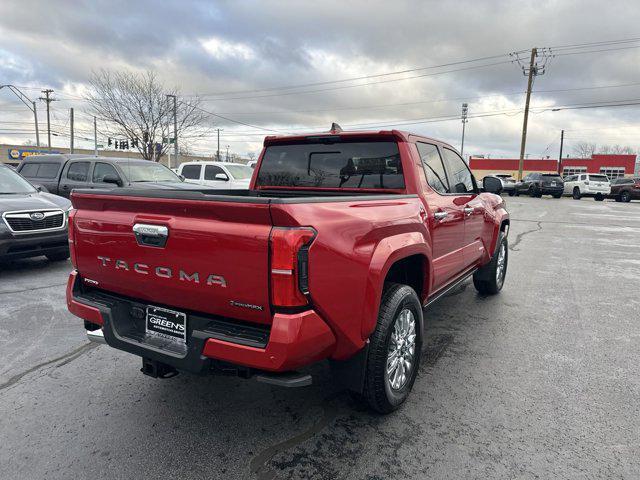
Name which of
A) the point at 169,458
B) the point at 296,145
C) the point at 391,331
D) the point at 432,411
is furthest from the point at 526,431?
the point at 296,145

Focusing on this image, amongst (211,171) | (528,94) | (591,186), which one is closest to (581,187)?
(591,186)

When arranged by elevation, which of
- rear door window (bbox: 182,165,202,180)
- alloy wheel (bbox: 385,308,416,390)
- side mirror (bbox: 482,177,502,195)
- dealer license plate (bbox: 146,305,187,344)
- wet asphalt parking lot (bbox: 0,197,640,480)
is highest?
rear door window (bbox: 182,165,202,180)

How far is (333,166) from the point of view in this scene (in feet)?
12.8

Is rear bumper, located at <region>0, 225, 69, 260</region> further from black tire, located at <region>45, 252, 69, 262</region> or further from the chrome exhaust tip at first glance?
the chrome exhaust tip

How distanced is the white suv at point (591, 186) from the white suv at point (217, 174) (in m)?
24.9

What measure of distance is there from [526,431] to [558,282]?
457 cm

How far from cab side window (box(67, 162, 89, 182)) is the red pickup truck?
27.9 ft

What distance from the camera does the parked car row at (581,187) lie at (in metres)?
28.4

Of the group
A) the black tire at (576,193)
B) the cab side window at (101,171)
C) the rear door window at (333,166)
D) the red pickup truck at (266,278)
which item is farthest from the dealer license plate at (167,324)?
the black tire at (576,193)

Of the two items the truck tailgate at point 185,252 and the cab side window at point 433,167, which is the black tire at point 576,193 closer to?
the cab side window at point 433,167

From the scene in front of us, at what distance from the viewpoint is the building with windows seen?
65438 millimetres

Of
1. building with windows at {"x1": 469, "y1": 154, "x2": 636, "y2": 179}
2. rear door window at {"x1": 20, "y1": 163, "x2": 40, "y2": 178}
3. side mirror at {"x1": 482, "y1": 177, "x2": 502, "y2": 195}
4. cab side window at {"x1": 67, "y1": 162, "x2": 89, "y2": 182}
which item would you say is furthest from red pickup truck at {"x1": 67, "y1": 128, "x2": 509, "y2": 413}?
building with windows at {"x1": 469, "y1": 154, "x2": 636, "y2": 179}

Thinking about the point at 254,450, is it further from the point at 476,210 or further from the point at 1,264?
the point at 1,264

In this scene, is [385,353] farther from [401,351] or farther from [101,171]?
[101,171]
